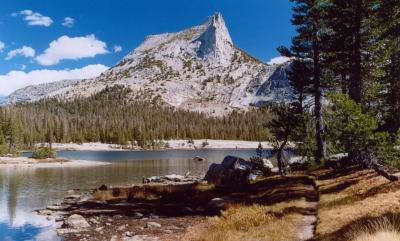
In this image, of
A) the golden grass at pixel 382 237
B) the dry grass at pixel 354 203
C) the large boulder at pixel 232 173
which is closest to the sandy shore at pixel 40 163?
the large boulder at pixel 232 173

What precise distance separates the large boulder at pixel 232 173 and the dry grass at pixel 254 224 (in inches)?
602

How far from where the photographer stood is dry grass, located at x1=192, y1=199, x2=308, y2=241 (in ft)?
70.1

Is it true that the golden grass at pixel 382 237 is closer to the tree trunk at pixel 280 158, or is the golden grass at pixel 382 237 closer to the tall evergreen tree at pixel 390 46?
the tall evergreen tree at pixel 390 46

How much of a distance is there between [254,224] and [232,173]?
73.8 ft

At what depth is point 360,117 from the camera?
26859 mm

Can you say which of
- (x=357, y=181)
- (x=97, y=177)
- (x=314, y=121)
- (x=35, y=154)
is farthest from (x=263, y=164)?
(x=35, y=154)

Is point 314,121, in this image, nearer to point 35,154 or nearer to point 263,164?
point 263,164

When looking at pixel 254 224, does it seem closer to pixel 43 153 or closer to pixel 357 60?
pixel 357 60

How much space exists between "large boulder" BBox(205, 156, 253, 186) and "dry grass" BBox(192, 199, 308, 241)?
50.2ft

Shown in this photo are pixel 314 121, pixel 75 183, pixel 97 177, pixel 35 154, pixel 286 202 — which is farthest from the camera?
pixel 35 154

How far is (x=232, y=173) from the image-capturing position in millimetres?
46719

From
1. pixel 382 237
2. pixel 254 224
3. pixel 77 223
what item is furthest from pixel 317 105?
pixel 382 237

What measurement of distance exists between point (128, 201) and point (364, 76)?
80.3 feet

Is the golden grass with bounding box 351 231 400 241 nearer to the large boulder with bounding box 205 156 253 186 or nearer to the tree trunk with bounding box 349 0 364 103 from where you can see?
the tree trunk with bounding box 349 0 364 103
